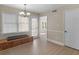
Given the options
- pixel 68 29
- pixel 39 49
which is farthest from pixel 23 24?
pixel 68 29

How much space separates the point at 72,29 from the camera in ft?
8.05

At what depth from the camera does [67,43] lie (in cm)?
247

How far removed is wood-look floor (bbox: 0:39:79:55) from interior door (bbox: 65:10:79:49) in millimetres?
170

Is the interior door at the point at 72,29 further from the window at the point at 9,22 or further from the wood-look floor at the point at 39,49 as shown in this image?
the window at the point at 9,22

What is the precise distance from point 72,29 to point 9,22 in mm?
1504

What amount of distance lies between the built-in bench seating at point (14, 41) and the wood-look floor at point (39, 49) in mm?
81

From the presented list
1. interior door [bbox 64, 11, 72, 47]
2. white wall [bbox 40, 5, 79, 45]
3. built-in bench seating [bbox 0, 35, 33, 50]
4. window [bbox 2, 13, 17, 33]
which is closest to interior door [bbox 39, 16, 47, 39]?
white wall [bbox 40, 5, 79, 45]

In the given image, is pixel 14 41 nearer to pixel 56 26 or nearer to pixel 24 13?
pixel 24 13

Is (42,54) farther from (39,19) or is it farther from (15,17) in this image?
(15,17)

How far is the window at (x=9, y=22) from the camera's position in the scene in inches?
92.1

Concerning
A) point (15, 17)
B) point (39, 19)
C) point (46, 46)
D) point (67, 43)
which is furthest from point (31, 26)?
point (67, 43)

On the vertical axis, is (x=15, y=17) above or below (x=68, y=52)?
above

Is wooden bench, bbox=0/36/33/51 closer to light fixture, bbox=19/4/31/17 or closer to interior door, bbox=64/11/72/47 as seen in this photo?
light fixture, bbox=19/4/31/17

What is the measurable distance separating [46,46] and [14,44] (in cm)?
76
